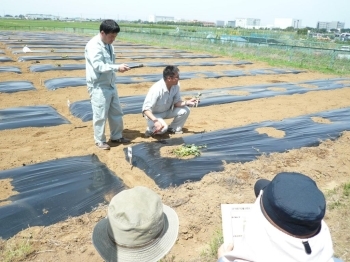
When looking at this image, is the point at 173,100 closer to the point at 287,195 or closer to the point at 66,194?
the point at 66,194

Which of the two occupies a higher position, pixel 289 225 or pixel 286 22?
pixel 286 22

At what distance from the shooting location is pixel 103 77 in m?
3.99

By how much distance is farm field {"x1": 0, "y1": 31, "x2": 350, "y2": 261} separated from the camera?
260cm

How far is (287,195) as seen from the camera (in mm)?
1075

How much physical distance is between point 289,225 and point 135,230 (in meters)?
0.60

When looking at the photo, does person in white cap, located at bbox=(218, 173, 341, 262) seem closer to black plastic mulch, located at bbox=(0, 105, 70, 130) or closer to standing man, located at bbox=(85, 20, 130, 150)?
standing man, located at bbox=(85, 20, 130, 150)

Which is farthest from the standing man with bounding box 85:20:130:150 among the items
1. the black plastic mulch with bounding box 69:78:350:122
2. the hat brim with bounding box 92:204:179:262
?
the hat brim with bounding box 92:204:179:262

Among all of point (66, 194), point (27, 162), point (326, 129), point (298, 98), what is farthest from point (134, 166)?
point (298, 98)

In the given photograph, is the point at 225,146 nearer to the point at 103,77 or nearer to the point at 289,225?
the point at 103,77

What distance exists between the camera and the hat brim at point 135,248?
4.18 ft

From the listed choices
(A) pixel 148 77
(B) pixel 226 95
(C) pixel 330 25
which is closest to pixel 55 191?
(B) pixel 226 95

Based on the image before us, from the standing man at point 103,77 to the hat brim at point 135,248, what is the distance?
273cm

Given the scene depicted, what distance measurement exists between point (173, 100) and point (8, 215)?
2809 millimetres

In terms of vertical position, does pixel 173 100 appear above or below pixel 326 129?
above
